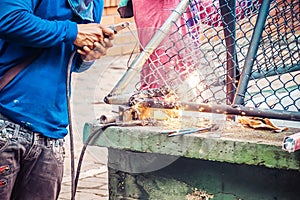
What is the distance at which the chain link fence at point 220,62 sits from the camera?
2.62 metres

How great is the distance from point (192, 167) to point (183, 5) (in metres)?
0.79

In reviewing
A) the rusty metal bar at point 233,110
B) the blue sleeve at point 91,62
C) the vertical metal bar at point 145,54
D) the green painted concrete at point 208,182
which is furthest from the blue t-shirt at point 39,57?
the rusty metal bar at point 233,110

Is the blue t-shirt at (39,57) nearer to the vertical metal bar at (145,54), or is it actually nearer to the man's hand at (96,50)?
the man's hand at (96,50)

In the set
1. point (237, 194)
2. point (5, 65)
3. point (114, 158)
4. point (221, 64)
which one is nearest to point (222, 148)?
point (237, 194)

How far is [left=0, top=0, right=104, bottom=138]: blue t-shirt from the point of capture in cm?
258

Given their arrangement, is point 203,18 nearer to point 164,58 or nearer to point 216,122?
point 164,58

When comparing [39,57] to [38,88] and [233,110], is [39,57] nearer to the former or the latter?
[38,88]

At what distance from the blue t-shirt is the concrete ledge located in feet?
1.15

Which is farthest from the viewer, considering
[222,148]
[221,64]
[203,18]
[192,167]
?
[203,18]

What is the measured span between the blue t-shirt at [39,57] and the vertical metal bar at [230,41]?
60cm

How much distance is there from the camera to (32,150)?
277cm

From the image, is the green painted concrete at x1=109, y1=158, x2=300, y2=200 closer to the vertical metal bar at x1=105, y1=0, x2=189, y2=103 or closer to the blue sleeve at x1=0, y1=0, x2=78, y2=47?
the vertical metal bar at x1=105, y1=0, x2=189, y2=103

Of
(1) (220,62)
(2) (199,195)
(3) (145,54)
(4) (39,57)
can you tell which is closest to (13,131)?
(4) (39,57)

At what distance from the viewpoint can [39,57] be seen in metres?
2.76
